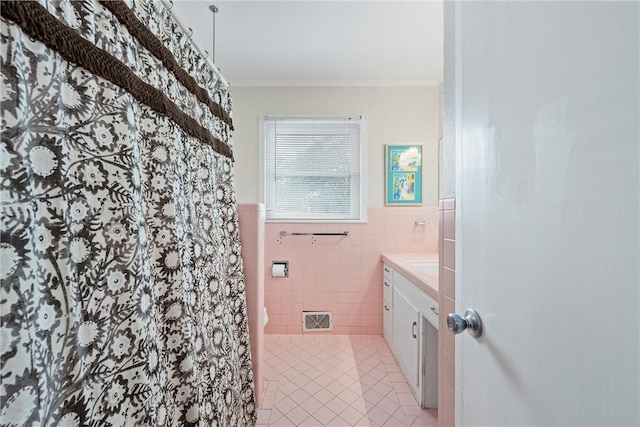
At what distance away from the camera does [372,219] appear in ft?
8.60

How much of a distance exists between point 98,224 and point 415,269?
1748 millimetres

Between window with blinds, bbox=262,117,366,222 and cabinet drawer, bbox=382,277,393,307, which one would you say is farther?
window with blinds, bbox=262,117,366,222

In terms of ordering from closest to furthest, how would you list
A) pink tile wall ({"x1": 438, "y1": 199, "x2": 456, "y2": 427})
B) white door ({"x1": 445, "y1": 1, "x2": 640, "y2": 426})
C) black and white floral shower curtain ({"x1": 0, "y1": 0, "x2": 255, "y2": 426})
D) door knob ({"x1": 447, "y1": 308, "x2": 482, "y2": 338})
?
white door ({"x1": 445, "y1": 1, "x2": 640, "y2": 426}), black and white floral shower curtain ({"x1": 0, "y1": 0, "x2": 255, "y2": 426}), door knob ({"x1": 447, "y1": 308, "x2": 482, "y2": 338}), pink tile wall ({"x1": 438, "y1": 199, "x2": 456, "y2": 427})

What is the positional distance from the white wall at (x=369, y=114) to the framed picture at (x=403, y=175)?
0.19 ft

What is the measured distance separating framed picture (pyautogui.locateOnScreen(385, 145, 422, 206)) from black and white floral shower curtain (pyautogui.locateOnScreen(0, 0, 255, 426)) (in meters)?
1.96

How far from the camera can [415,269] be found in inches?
73.5

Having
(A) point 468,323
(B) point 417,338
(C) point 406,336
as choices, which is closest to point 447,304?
(A) point 468,323

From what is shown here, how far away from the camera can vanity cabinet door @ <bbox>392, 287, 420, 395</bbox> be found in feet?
5.51

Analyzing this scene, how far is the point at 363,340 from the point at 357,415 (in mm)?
915

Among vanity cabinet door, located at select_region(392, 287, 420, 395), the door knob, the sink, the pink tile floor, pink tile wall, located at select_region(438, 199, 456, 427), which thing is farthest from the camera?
the sink

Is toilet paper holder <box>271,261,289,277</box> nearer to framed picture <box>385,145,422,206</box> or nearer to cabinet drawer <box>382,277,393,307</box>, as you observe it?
cabinet drawer <box>382,277,393,307</box>

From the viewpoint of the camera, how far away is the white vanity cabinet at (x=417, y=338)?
1594 mm

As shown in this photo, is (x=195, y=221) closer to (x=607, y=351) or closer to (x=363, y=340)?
(x=607, y=351)

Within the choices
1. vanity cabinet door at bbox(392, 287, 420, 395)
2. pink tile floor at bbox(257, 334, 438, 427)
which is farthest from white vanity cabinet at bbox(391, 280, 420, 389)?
pink tile floor at bbox(257, 334, 438, 427)
